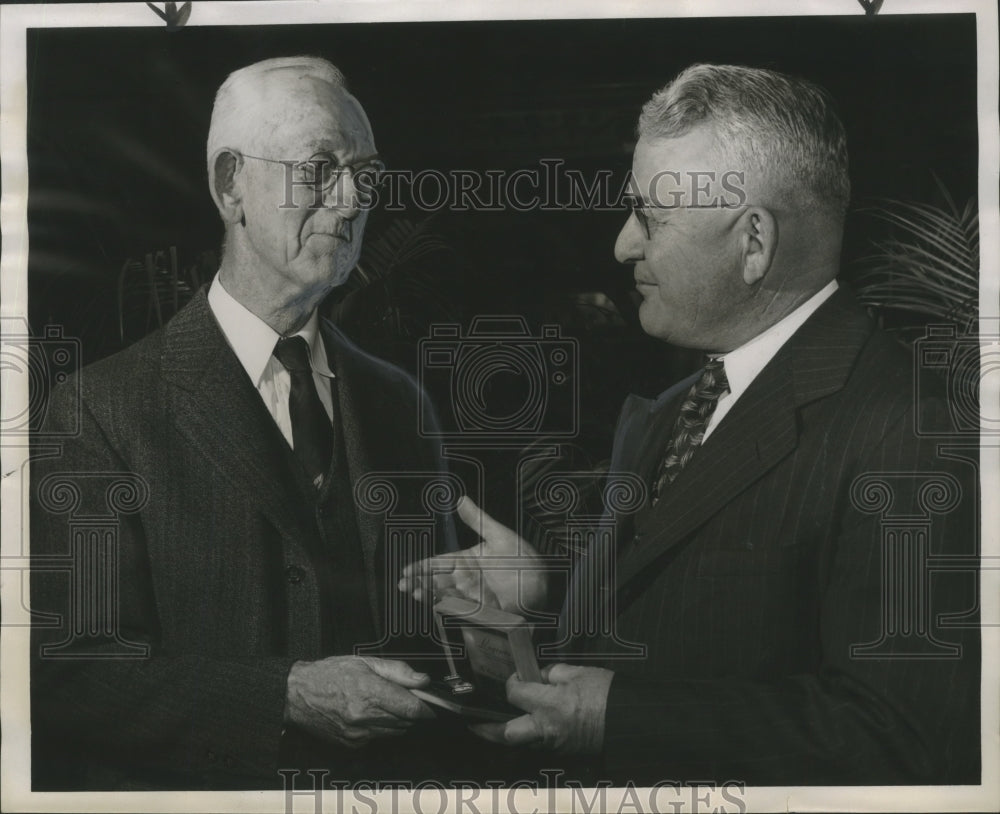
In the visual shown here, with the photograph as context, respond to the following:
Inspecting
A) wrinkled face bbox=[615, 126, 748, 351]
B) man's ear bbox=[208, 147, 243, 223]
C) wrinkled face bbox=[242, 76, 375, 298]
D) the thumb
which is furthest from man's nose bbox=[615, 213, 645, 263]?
the thumb

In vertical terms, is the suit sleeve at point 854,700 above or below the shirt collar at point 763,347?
below

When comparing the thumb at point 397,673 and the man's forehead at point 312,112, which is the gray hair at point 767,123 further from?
the thumb at point 397,673

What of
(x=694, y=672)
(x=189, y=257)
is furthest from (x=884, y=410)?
(x=189, y=257)

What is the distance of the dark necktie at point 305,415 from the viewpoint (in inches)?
146

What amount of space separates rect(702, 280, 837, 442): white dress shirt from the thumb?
1.18 m

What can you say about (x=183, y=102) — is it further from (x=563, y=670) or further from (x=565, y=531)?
(x=563, y=670)

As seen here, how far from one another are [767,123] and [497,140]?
85 centimetres

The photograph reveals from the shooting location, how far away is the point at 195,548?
3.67 metres

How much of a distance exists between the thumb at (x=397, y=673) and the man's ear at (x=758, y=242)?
162cm

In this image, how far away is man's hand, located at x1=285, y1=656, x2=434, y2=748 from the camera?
12.0ft

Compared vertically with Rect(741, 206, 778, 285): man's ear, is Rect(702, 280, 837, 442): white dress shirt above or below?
below

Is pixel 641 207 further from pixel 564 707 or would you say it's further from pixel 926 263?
pixel 564 707

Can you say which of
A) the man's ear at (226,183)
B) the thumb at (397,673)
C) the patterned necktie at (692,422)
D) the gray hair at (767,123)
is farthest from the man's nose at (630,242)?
the thumb at (397,673)

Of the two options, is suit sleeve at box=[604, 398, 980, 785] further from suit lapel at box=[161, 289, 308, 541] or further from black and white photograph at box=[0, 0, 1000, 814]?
suit lapel at box=[161, 289, 308, 541]
